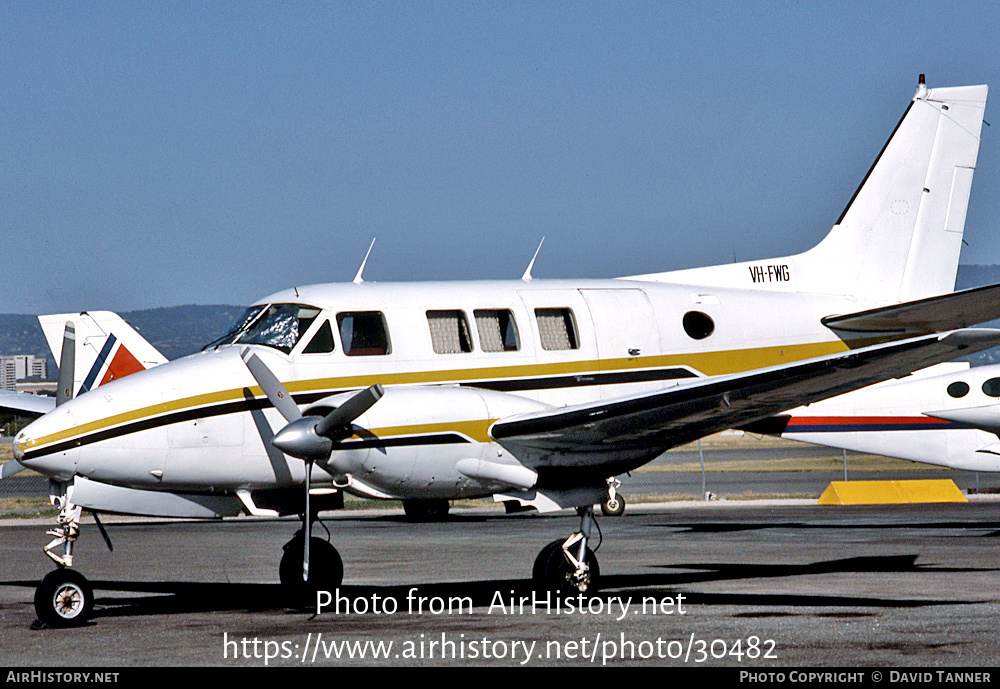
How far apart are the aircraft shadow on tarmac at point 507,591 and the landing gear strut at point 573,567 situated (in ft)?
2.70

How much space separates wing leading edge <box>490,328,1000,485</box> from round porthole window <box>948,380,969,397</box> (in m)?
11.6

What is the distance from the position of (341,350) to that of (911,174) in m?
9.30

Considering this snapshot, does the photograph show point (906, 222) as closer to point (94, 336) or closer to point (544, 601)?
point (544, 601)

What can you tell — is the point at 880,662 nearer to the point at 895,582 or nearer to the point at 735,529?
the point at 895,582

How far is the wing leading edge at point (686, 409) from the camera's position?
12.2 meters

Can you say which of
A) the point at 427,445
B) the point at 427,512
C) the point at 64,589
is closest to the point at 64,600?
Answer: the point at 64,589

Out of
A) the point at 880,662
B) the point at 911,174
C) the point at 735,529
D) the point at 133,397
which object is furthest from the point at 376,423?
the point at 735,529

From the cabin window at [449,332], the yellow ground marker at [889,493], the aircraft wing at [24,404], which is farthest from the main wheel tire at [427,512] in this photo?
the cabin window at [449,332]

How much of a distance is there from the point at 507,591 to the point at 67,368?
6.50 m

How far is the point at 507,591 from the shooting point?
15.2 meters

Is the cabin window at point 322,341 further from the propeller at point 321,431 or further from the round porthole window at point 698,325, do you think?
the round porthole window at point 698,325

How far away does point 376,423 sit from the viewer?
41.4 feet

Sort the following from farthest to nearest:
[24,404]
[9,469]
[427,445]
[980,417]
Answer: [24,404]
[980,417]
[9,469]
[427,445]
